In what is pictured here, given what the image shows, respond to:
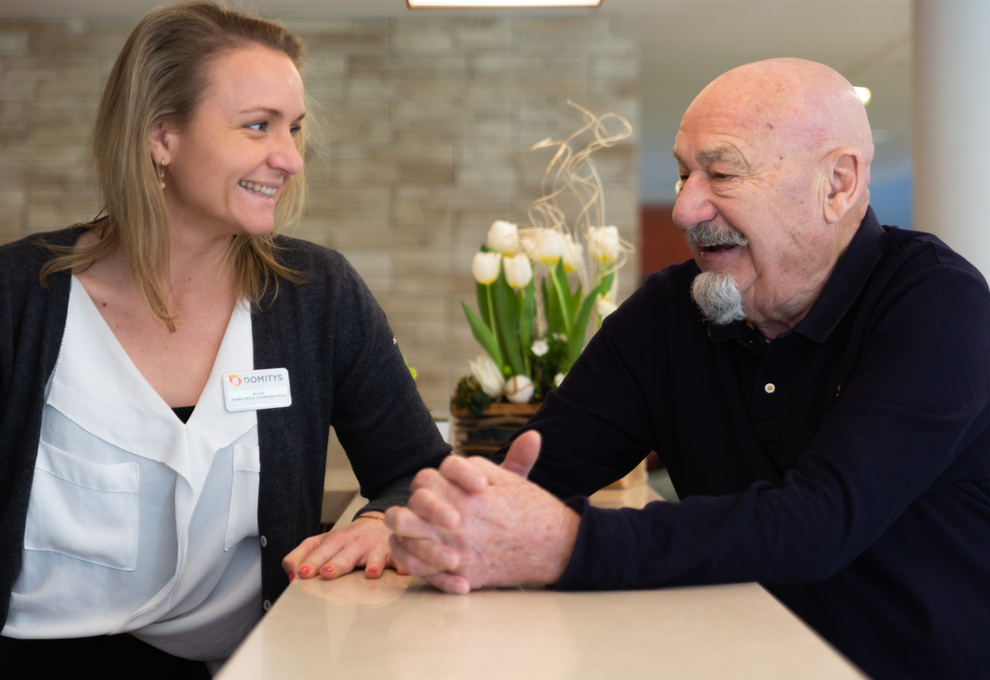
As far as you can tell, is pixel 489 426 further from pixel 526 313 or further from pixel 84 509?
pixel 84 509

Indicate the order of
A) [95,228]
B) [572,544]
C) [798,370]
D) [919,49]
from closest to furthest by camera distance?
[572,544]
[798,370]
[95,228]
[919,49]

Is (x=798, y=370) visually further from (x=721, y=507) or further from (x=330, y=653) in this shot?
(x=330, y=653)

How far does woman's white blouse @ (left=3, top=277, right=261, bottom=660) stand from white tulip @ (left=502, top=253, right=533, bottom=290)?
3.51ft

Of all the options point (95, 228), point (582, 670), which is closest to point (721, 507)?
point (582, 670)

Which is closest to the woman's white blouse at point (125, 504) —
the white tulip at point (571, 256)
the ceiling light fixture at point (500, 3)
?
the white tulip at point (571, 256)

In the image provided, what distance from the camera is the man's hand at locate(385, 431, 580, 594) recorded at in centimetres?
100

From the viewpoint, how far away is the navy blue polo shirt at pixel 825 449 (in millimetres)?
1010

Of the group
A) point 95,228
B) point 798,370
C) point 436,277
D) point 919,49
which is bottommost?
point 436,277

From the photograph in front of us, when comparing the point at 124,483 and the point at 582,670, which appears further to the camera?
the point at 124,483

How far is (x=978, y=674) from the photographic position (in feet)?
3.86

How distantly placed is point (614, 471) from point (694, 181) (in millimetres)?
483

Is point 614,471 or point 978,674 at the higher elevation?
point 614,471

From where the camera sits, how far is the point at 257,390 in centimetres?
153

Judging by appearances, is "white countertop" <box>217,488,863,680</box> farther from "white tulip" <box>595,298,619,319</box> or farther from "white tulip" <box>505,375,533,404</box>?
"white tulip" <box>595,298,619,319</box>
